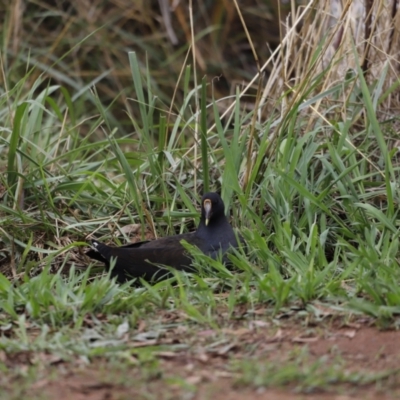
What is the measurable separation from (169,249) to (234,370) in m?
1.49

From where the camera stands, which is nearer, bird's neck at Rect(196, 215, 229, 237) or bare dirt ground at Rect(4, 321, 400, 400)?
bare dirt ground at Rect(4, 321, 400, 400)

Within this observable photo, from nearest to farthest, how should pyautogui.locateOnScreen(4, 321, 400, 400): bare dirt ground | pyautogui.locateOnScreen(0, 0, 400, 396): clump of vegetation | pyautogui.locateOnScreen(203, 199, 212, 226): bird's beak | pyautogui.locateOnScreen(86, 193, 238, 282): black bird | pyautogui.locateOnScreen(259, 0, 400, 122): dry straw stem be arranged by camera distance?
1. pyautogui.locateOnScreen(4, 321, 400, 400): bare dirt ground
2. pyautogui.locateOnScreen(0, 0, 400, 396): clump of vegetation
3. pyautogui.locateOnScreen(86, 193, 238, 282): black bird
4. pyautogui.locateOnScreen(203, 199, 212, 226): bird's beak
5. pyautogui.locateOnScreen(259, 0, 400, 122): dry straw stem

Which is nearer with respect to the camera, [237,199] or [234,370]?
[234,370]

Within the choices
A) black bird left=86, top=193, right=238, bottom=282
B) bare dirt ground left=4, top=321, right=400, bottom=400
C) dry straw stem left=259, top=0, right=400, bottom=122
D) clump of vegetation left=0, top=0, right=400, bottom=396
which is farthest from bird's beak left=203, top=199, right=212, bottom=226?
bare dirt ground left=4, top=321, right=400, bottom=400

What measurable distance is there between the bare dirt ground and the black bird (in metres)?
1.03

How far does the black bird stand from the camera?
429cm

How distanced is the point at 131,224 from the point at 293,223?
0.89m

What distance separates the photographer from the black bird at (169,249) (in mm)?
4285

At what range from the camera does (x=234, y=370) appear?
288 centimetres

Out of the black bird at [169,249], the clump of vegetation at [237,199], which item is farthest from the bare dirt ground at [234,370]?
the black bird at [169,249]

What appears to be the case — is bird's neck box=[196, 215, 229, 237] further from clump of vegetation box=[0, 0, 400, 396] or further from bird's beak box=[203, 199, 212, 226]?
clump of vegetation box=[0, 0, 400, 396]

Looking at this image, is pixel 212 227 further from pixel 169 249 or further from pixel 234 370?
pixel 234 370

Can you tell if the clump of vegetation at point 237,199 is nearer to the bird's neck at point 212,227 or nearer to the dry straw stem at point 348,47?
the dry straw stem at point 348,47

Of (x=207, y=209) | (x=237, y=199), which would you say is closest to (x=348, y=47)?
(x=237, y=199)
